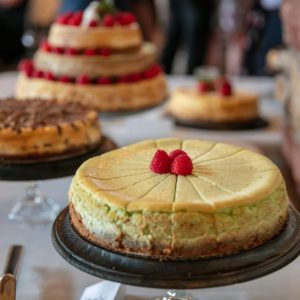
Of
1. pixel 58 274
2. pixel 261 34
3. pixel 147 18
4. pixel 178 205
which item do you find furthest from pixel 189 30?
pixel 178 205

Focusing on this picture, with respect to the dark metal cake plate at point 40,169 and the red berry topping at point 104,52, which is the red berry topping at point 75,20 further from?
the dark metal cake plate at point 40,169

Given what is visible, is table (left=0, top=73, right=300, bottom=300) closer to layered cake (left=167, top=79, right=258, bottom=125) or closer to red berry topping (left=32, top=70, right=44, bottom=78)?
layered cake (left=167, top=79, right=258, bottom=125)

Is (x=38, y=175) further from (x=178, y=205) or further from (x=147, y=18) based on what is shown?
(x=147, y=18)

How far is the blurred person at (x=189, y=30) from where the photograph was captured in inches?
185

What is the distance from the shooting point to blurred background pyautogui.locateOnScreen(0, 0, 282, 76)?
442 cm

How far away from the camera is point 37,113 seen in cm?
171

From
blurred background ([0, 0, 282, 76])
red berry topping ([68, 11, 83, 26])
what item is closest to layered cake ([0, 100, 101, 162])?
red berry topping ([68, 11, 83, 26])

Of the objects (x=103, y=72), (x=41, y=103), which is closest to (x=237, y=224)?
(x=41, y=103)

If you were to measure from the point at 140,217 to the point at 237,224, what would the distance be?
16cm

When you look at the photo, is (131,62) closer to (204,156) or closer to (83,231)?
(204,156)

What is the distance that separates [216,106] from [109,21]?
1.83 feet

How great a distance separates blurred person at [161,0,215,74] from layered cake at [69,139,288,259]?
3.65m

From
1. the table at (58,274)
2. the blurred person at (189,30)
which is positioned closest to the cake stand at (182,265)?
the table at (58,274)

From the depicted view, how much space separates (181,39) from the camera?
16.7ft
